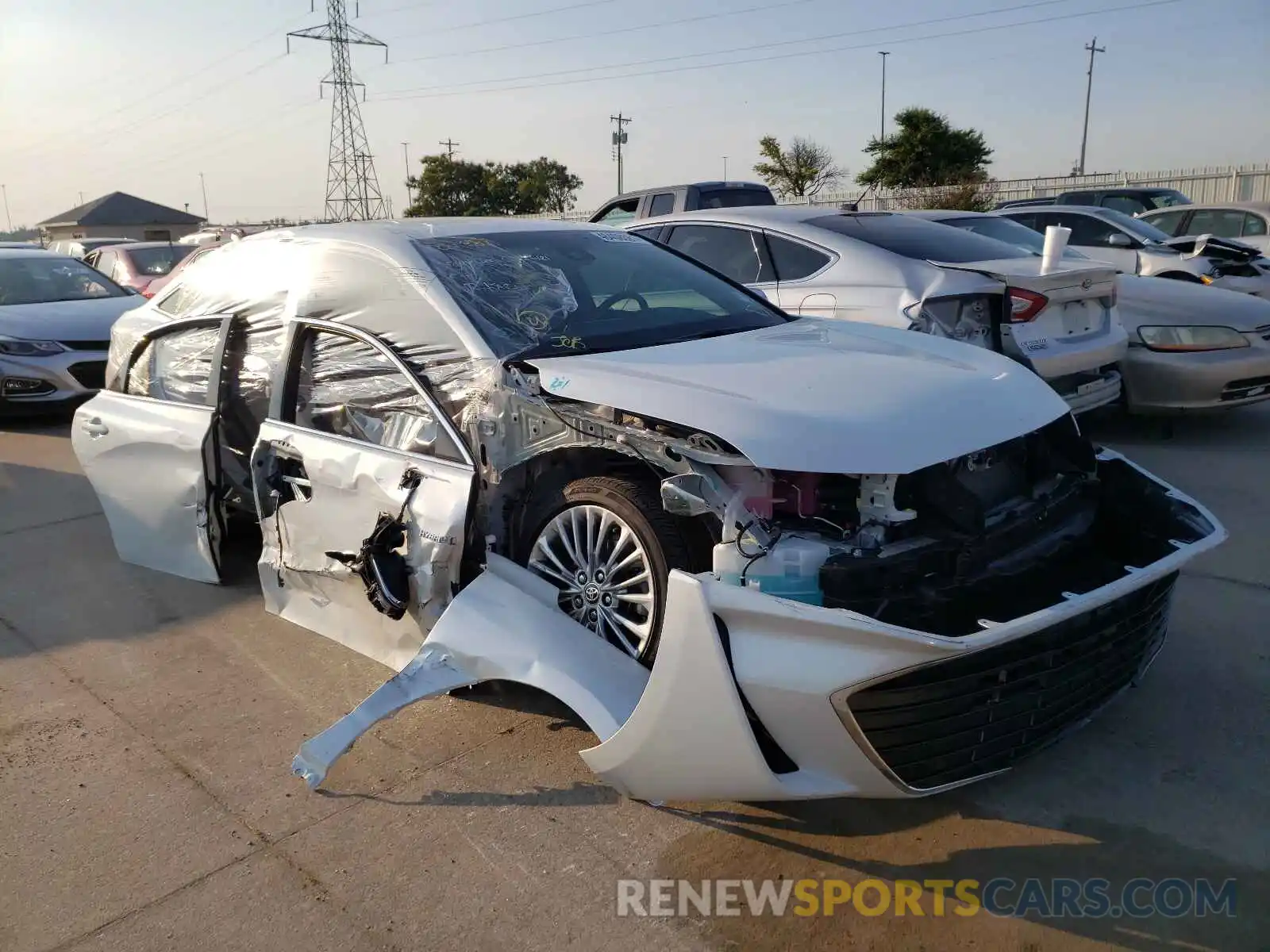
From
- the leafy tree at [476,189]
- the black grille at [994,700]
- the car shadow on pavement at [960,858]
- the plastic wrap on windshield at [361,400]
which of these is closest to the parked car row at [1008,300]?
the plastic wrap on windshield at [361,400]

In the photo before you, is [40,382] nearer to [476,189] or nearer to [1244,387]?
[1244,387]

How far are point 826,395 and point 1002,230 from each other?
21.6 ft

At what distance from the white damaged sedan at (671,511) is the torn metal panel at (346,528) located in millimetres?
11

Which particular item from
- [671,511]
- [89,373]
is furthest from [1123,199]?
[671,511]

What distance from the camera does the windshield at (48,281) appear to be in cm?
969

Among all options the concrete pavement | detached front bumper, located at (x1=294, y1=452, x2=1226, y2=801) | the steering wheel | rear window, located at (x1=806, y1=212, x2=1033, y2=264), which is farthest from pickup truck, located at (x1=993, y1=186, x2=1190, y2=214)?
detached front bumper, located at (x1=294, y1=452, x2=1226, y2=801)

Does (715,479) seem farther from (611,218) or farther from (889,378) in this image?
(611,218)

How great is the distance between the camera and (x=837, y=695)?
2.30m

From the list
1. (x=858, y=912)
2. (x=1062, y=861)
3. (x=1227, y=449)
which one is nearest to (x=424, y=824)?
(x=858, y=912)

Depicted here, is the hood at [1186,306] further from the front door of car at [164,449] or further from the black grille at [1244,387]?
the front door of car at [164,449]

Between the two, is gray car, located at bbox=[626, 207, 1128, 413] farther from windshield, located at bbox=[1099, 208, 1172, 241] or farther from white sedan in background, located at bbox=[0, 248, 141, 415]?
white sedan in background, located at bbox=[0, 248, 141, 415]

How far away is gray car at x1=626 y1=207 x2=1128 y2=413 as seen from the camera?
5742 mm

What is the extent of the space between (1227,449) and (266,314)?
20.0 ft

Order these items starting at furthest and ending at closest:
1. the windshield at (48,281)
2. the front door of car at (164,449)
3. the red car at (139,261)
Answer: the red car at (139,261) < the windshield at (48,281) < the front door of car at (164,449)
